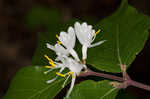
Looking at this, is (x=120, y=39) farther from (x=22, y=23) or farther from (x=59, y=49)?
(x=22, y=23)

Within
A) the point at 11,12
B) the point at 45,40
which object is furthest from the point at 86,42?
the point at 11,12

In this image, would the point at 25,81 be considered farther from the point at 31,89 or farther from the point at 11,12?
the point at 11,12

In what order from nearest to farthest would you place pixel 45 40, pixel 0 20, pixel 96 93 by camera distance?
pixel 96 93, pixel 45 40, pixel 0 20

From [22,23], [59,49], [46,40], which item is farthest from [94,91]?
[22,23]

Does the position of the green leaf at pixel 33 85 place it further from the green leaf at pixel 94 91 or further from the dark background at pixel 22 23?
the dark background at pixel 22 23

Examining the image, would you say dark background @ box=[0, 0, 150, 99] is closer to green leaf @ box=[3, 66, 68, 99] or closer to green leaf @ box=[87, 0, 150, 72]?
green leaf @ box=[87, 0, 150, 72]

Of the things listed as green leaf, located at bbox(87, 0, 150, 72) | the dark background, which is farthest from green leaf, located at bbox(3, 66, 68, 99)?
the dark background
